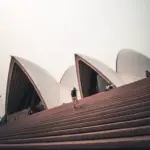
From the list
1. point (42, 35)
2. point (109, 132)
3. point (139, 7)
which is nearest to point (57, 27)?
point (42, 35)

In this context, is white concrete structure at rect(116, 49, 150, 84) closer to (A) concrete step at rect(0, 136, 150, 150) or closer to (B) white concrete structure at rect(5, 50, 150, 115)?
(B) white concrete structure at rect(5, 50, 150, 115)

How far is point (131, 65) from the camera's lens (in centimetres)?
1160

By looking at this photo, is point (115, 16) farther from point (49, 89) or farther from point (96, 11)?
point (49, 89)

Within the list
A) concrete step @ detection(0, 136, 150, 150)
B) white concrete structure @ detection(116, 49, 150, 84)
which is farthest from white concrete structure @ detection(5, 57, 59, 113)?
concrete step @ detection(0, 136, 150, 150)

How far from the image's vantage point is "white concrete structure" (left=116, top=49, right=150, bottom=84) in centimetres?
1091

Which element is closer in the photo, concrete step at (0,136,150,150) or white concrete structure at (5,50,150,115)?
concrete step at (0,136,150,150)

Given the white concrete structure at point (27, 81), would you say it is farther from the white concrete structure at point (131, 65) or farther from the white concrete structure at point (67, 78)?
the white concrete structure at point (131, 65)

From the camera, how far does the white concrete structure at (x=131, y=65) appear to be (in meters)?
10.9

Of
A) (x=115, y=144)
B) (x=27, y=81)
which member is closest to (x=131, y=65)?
(x=27, y=81)

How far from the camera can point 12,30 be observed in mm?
13609

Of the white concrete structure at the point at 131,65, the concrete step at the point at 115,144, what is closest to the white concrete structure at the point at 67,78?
the white concrete structure at the point at 131,65

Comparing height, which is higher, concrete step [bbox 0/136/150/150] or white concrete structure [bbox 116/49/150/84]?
white concrete structure [bbox 116/49/150/84]

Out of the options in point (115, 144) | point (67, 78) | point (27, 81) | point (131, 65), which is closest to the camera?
point (115, 144)

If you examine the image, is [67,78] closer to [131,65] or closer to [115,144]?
[131,65]
